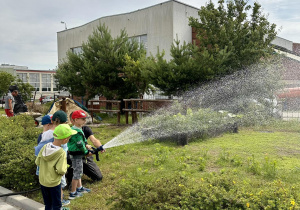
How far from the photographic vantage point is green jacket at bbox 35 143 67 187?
129 inches

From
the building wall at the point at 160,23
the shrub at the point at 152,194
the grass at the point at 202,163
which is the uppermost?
the building wall at the point at 160,23

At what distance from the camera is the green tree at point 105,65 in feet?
46.6

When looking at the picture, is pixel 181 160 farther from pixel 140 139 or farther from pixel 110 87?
pixel 110 87

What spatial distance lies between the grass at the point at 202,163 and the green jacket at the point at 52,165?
74cm

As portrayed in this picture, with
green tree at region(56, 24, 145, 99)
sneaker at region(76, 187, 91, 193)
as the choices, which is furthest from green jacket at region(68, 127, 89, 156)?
green tree at region(56, 24, 145, 99)

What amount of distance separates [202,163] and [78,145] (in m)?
2.28

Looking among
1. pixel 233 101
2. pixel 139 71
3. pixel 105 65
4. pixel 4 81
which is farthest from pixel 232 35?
pixel 4 81

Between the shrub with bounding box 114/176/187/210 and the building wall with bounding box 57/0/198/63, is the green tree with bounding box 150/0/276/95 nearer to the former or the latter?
the building wall with bounding box 57/0/198/63

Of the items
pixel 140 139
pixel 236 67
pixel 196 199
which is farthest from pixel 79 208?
pixel 236 67

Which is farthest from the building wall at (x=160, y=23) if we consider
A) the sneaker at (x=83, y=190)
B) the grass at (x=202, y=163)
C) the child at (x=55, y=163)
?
the child at (x=55, y=163)

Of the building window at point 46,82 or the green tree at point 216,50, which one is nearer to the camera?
the green tree at point 216,50

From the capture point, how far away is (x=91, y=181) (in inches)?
188

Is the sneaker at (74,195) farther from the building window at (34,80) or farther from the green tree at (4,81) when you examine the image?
the building window at (34,80)

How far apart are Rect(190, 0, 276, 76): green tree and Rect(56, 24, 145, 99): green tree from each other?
3.97 metres
